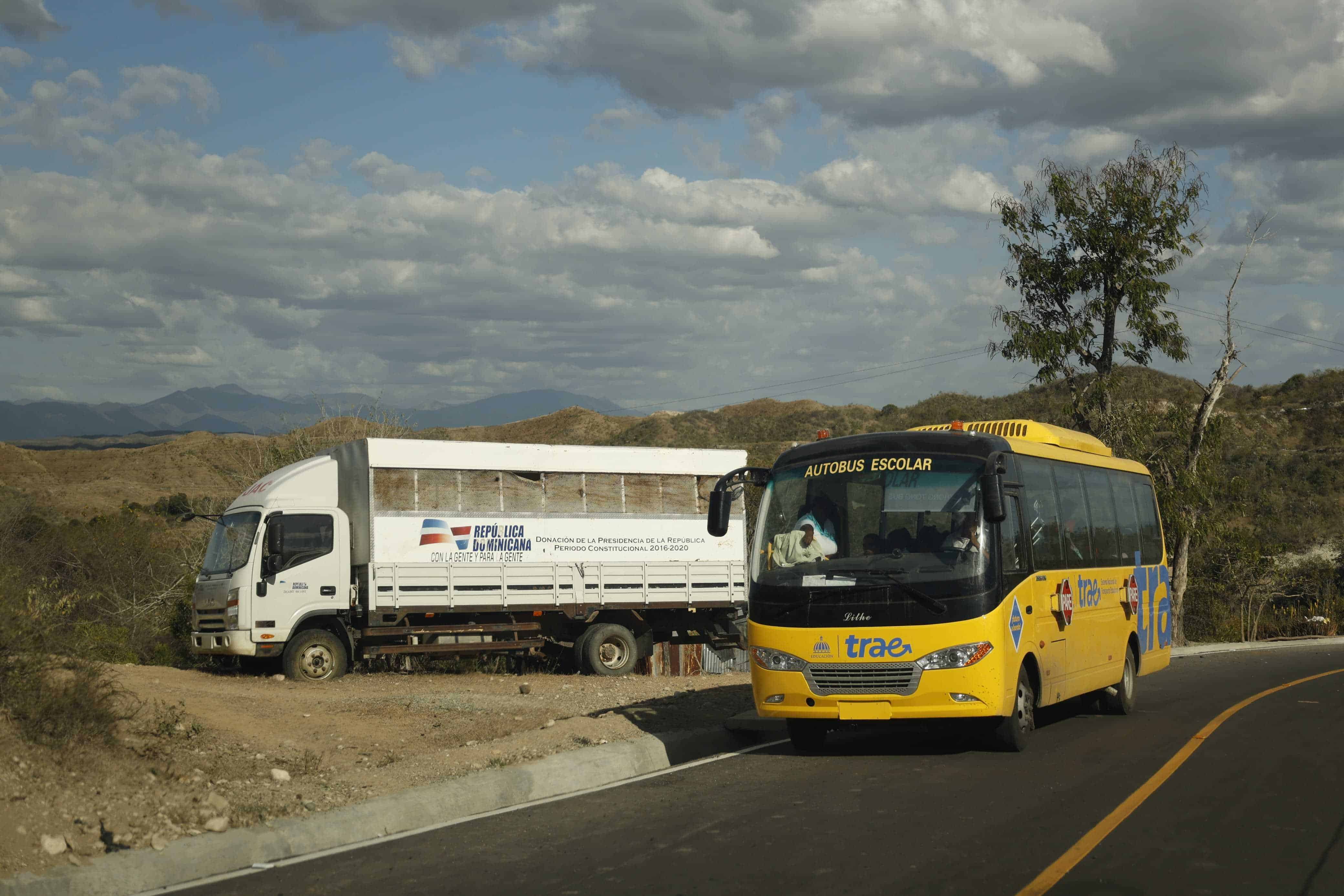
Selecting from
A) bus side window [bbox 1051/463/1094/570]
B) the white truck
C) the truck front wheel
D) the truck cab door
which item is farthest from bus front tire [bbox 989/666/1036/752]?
the truck cab door

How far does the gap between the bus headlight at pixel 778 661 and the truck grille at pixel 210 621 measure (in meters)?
11.2

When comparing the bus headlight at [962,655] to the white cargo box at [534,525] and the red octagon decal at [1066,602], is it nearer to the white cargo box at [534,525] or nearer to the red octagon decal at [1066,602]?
the red octagon decal at [1066,602]

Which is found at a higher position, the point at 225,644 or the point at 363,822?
the point at 225,644

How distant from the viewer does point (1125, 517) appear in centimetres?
1439

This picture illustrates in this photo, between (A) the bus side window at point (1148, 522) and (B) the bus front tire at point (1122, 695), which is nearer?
(B) the bus front tire at point (1122, 695)

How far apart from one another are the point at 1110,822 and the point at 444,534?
13.6 metres

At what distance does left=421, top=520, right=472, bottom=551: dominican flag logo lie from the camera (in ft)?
64.3

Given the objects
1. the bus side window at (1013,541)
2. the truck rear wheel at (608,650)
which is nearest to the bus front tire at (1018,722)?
the bus side window at (1013,541)

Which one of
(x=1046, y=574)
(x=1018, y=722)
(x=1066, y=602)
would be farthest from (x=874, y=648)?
(x=1066, y=602)

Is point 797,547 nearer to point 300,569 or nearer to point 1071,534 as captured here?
point 1071,534

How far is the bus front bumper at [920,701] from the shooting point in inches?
387

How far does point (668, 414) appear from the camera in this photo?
3570 inches

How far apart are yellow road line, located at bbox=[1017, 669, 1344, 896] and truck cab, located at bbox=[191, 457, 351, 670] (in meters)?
12.6

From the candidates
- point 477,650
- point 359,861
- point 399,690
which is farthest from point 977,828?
point 477,650
